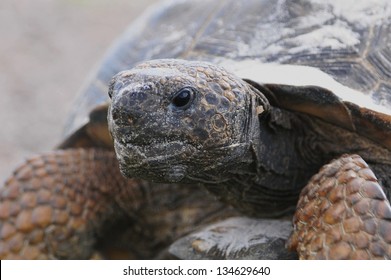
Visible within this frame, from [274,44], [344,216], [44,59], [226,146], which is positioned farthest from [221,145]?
[44,59]

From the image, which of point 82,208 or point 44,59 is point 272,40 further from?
point 44,59

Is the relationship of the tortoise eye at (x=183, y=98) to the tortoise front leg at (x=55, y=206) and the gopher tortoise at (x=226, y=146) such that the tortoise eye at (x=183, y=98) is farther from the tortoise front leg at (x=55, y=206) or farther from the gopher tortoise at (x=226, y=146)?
the tortoise front leg at (x=55, y=206)

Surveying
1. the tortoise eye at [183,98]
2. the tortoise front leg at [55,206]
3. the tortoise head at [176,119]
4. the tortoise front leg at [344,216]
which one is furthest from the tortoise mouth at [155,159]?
the tortoise front leg at [55,206]

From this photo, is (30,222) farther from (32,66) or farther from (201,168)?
(32,66)

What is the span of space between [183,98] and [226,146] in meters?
0.27

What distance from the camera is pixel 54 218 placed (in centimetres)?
377

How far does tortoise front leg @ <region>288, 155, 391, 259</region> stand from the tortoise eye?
59 cm

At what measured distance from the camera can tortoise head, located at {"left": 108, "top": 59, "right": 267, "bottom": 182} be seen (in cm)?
253

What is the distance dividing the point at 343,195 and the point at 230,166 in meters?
0.48

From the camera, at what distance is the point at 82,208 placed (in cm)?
387

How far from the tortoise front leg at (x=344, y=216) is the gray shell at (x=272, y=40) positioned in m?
0.40

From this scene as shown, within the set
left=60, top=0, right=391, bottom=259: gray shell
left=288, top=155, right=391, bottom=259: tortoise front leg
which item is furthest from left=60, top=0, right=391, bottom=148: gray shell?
left=288, top=155, right=391, bottom=259: tortoise front leg
